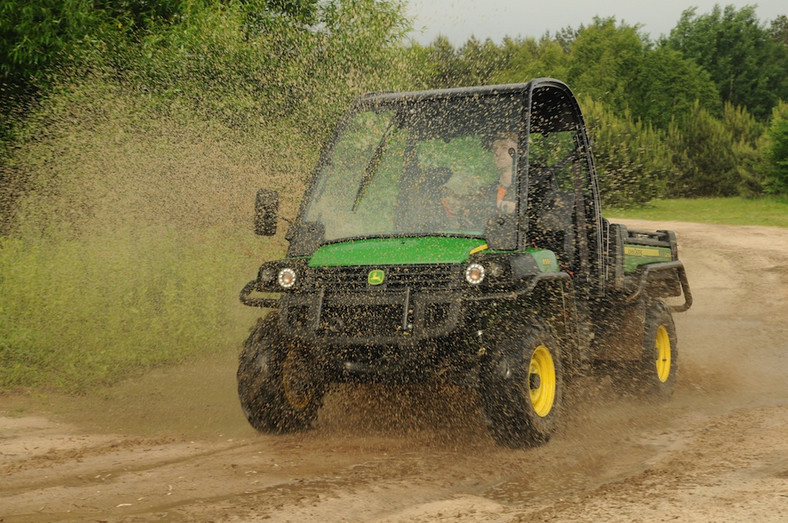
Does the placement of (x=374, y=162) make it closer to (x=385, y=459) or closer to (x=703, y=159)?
(x=385, y=459)

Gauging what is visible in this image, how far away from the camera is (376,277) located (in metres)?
5.54

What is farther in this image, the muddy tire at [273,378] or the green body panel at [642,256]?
the green body panel at [642,256]

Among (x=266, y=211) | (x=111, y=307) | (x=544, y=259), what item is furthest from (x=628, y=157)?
(x=266, y=211)

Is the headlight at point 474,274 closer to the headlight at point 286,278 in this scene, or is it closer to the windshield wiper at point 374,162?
the headlight at point 286,278

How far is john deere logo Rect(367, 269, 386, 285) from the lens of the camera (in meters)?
5.53

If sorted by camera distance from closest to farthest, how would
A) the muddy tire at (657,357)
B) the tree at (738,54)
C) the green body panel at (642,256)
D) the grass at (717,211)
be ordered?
the green body panel at (642,256), the muddy tire at (657,357), the grass at (717,211), the tree at (738,54)

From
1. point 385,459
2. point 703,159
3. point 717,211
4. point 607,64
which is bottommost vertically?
point 385,459

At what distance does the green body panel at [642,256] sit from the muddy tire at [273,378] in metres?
2.89

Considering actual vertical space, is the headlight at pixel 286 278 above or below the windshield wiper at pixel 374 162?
below

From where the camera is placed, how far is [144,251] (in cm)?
1069

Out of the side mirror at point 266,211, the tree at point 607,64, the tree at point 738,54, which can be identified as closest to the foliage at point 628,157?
the tree at point 607,64

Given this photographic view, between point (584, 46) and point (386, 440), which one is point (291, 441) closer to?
point (386, 440)

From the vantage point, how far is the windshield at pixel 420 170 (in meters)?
6.08

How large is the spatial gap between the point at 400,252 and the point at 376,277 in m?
0.25
